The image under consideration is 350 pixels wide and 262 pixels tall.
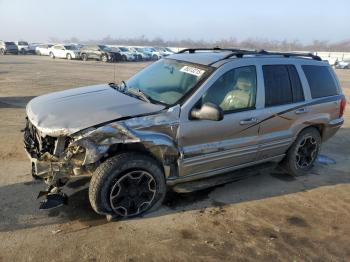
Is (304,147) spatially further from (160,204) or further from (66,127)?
(66,127)

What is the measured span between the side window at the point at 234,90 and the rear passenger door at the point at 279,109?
0.24 metres

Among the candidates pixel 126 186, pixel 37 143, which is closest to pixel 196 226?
pixel 126 186

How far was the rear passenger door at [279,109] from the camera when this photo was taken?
5273mm

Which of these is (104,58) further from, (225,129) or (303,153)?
(225,129)

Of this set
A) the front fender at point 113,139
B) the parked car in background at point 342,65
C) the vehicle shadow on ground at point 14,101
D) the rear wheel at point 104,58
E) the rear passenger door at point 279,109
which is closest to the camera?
the front fender at point 113,139

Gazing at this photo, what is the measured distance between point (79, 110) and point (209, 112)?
146 cm

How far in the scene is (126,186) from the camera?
4.39 meters

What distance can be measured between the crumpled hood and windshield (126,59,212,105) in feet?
0.89

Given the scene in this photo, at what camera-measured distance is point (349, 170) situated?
6.68m

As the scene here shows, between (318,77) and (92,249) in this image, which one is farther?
(318,77)

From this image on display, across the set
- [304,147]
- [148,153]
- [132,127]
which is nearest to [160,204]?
[148,153]

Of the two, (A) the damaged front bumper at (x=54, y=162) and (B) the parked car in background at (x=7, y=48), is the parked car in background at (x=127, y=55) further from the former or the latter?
(A) the damaged front bumper at (x=54, y=162)

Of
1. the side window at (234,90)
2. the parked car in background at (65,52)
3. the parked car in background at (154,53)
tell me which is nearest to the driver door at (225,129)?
the side window at (234,90)

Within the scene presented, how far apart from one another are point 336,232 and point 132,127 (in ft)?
8.73
